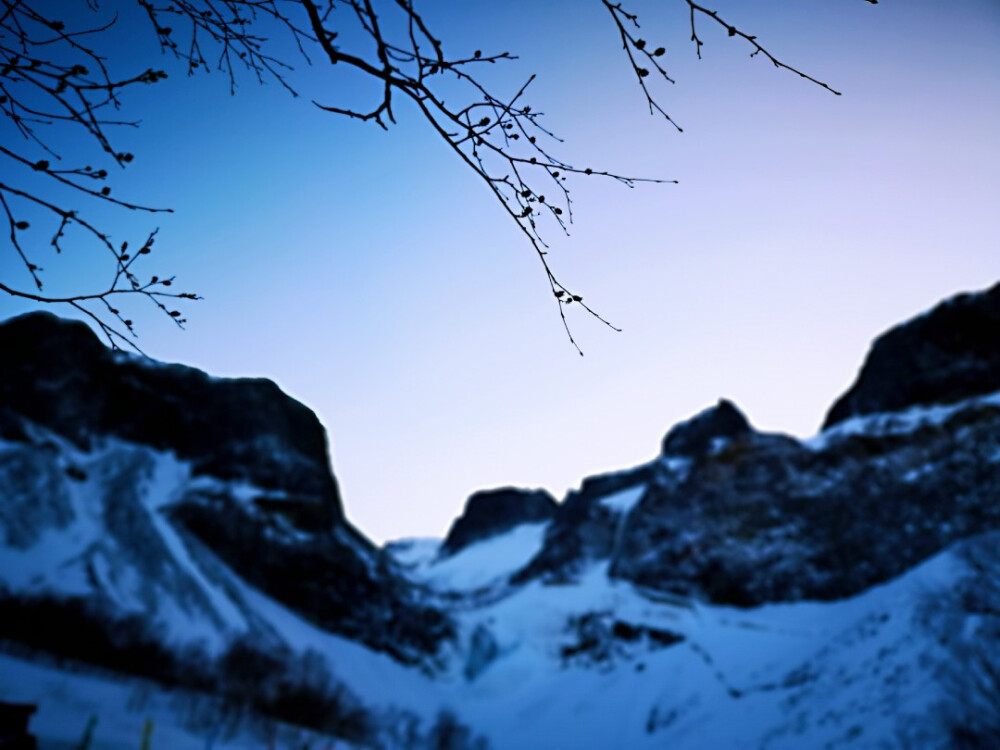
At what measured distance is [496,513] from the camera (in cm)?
8400

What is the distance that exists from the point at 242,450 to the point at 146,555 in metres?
14.6

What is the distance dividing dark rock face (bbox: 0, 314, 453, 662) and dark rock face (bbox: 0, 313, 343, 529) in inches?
4.3

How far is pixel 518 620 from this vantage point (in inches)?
1786

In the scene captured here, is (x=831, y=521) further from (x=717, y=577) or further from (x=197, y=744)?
(x=197, y=744)

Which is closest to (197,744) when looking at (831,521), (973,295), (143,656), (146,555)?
(143,656)

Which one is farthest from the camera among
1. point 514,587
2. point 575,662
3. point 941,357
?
point 514,587

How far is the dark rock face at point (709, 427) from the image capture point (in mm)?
60125

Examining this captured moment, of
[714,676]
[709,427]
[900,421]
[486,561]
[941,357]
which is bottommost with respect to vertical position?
[714,676]

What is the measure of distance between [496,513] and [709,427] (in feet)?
114

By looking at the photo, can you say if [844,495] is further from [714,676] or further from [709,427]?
[714,676]

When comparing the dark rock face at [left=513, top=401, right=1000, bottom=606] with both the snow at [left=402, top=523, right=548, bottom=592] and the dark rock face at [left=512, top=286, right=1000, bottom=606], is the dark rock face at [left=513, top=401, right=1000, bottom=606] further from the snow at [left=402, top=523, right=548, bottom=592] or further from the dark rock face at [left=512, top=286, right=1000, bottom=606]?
the snow at [left=402, top=523, right=548, bottom=592]

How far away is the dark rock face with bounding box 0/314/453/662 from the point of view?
32.6 metres

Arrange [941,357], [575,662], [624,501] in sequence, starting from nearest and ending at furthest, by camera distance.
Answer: [575,662], [941,357], [624,501]

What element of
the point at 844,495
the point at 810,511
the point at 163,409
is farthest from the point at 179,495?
the point at 844,495
